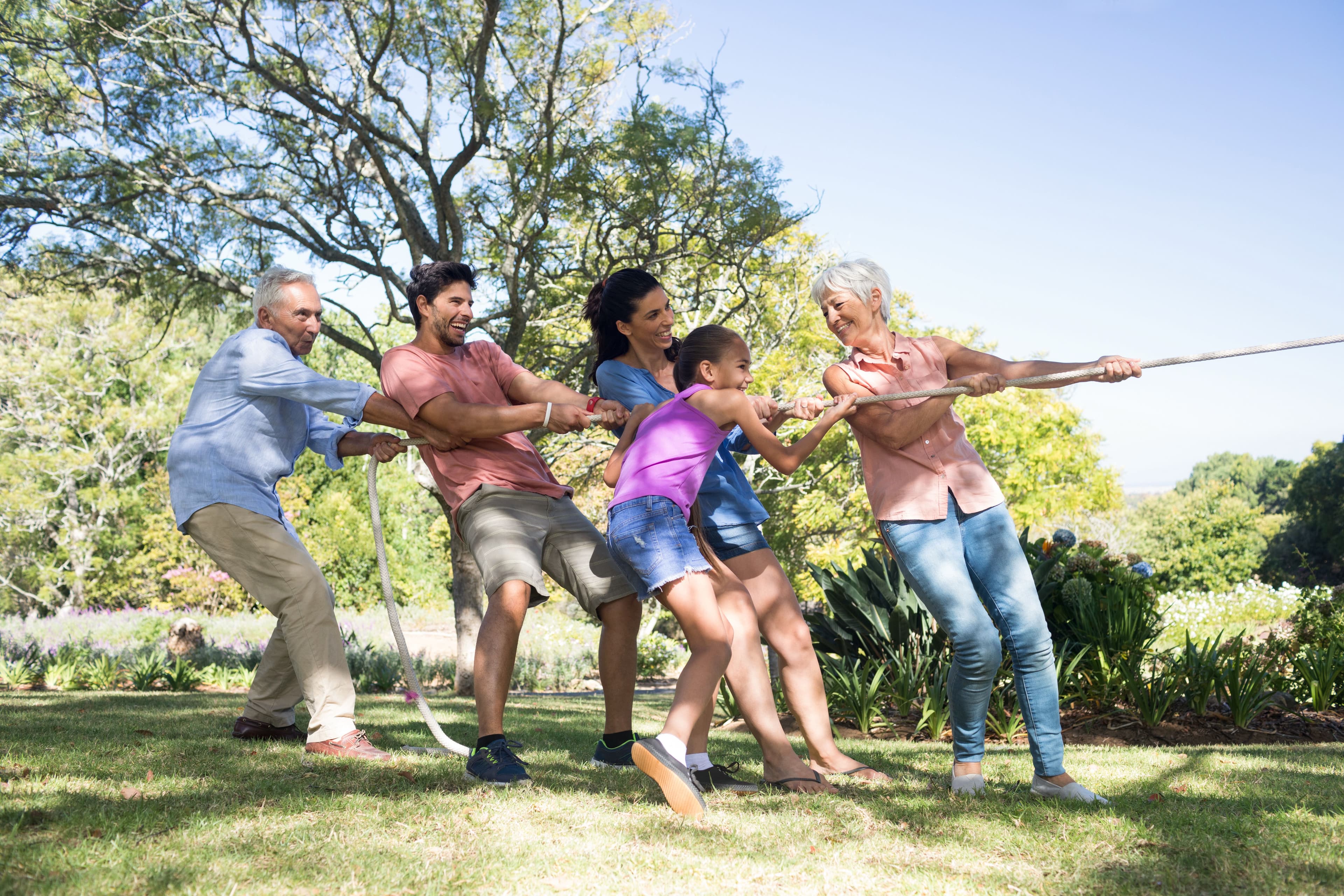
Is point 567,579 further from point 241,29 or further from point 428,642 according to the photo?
point 428,642

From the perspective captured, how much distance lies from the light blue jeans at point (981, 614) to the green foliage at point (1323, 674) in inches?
167

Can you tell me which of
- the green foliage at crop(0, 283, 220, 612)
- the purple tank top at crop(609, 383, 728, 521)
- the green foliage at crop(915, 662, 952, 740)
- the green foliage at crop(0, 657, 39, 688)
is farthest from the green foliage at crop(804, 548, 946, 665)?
the green foliage at crop(0, 283, 220, 612)

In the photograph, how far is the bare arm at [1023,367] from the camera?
3664 mm

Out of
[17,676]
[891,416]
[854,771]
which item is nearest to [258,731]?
[854,771]

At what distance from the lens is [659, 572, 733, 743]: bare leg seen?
3.27 metres

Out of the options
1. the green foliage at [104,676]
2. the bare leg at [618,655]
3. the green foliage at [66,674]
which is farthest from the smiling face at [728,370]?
the green foliage at [66,674]

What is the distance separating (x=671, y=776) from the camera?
304 centimetres

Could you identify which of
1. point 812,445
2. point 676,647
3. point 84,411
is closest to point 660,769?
point 812,445

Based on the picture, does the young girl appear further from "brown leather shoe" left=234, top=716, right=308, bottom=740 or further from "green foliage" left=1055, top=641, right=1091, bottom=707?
"green foliage" left=1055, top=641, right=1091, bottom=707

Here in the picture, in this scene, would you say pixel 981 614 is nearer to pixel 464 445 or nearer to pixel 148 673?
pixel 464 445

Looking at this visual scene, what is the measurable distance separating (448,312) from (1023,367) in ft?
7.84

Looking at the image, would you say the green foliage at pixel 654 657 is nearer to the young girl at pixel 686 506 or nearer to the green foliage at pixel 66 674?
the green foliage at pixel 66 674

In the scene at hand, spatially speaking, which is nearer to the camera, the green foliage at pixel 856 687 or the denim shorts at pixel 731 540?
the denim shorts at pixel 731 540

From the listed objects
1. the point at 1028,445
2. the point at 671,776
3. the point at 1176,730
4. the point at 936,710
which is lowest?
the point at 1176,730
